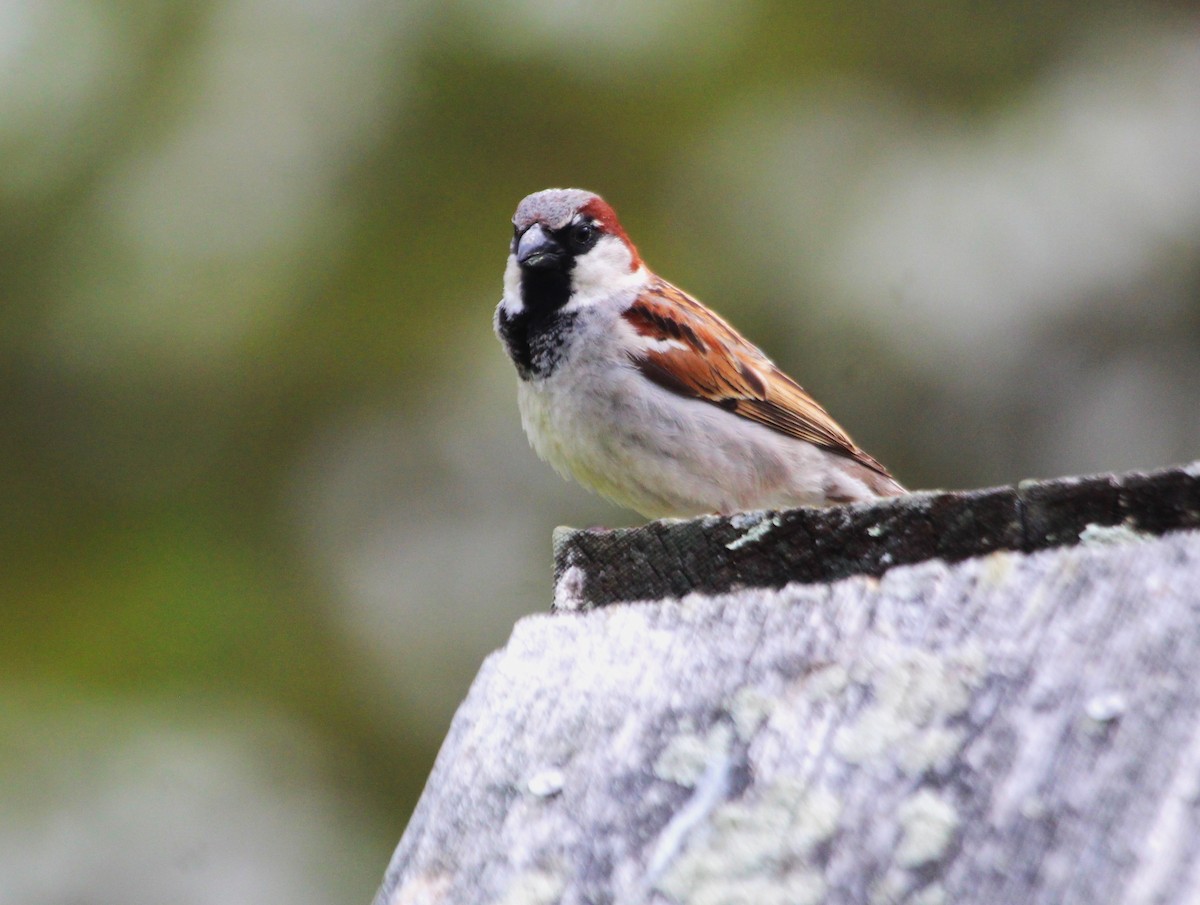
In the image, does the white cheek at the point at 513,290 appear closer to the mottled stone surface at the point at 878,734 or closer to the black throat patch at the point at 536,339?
the black throat patch at the point at 536,339

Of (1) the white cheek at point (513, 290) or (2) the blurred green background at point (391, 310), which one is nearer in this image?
(1) the white cheek at point (513, 290)

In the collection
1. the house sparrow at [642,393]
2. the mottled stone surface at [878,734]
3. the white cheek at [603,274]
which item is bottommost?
the mottled stone surface at [878,734]

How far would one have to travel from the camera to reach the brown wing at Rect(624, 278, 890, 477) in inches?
129

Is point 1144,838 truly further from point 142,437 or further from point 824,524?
point 142,437

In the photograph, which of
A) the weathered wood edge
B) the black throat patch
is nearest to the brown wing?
the black throat patch

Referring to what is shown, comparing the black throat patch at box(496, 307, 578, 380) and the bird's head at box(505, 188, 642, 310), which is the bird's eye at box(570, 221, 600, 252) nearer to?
the bird's head at box(505, 188, 642, 310)

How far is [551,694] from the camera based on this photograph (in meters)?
1.20

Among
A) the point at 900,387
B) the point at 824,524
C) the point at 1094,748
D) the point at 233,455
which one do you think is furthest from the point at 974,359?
the point at 1094,748

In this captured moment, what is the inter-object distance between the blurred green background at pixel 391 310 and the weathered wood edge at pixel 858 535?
3264 millimetres

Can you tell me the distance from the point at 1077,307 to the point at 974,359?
0.34 meters

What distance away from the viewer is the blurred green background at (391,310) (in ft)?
15.2

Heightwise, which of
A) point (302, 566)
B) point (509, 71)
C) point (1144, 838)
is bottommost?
point (1144, 838)

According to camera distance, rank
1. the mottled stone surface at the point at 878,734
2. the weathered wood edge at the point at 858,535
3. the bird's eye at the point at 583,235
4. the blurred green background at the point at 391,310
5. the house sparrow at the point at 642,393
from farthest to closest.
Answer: the blurred green background at the point at 391,310 → the bird's eye at the point at 583,235 → the house sparrow at the point at 642,393 → the weathered wood edge at the point at 858,535 → the mottled stone surface at the point at 878,734

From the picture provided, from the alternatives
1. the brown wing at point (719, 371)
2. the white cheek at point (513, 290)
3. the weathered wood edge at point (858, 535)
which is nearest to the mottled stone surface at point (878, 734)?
the weathered wood edge at point (858, 535)
